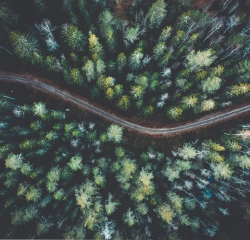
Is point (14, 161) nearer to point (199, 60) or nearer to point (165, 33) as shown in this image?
point (165, 33)

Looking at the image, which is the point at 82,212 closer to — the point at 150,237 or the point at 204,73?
the point at 150,237

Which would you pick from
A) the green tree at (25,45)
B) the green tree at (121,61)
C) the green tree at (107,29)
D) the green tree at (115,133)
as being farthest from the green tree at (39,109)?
the green tree at (107,29)

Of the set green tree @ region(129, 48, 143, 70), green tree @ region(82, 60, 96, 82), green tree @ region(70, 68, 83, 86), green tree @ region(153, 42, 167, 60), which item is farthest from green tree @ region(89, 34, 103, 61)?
green tree @ region(153, 42, 167, 60)

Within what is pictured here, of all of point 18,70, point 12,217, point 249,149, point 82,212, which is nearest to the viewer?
point 12,217

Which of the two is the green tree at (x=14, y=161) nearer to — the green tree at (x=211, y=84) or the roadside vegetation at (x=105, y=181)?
the roadside vegetation at (x=105, y=181)

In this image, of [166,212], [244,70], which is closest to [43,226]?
[166,212]

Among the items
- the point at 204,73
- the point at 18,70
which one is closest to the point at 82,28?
the point at 18,70

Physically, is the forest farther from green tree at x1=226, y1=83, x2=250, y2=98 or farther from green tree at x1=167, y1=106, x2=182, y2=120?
green tree at x1=167, y1=106, x2=182, y2=120

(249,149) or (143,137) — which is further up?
(249,149)
